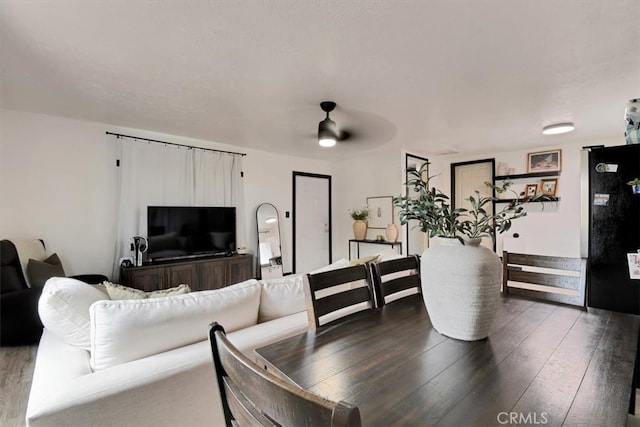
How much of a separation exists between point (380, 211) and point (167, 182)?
3635 millimetres

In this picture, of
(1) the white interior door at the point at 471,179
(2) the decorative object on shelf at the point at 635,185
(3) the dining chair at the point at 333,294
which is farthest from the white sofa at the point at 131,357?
(1) the white interior door at the point at 471,179

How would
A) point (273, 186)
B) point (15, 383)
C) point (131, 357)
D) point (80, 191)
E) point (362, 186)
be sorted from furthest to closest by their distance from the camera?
point (362, 186) → point (273, 186) → point (80, 191) → point (15, 383) → point (131, 357)

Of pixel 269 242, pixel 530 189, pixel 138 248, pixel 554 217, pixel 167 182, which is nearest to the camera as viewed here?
pixel 138 248

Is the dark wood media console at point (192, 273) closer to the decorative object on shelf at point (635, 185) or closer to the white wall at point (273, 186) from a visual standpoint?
the white wall at point (273, 186)

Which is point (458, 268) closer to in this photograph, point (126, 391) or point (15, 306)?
point (126, 391)

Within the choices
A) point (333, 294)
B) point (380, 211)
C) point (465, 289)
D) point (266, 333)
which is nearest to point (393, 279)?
point (333, 294)

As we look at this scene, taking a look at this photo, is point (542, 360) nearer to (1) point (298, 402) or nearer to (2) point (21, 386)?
(1) point (298, 402)

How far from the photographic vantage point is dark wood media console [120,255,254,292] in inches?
135

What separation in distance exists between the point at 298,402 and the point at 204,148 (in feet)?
14.9

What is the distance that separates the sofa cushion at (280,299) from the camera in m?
1.74

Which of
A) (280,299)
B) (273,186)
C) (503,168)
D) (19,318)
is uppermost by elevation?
(503,168)

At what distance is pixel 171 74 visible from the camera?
234 cm

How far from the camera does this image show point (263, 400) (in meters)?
0.55

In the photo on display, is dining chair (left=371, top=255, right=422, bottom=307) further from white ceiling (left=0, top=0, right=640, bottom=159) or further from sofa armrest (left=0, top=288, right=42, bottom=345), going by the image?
sofa armrest (left=0, top=288, right=42, bottom=345)
